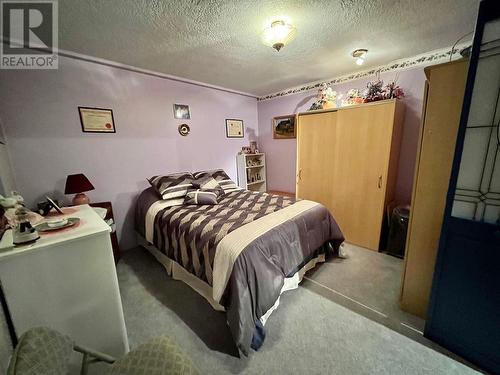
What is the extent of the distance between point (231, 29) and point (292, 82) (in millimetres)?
1893

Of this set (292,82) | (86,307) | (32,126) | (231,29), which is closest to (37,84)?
(32,126)

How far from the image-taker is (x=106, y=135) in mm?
2535

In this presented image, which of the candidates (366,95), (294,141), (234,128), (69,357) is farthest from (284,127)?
(69,357)

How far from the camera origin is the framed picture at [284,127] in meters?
3.88

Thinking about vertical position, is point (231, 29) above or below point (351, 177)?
above

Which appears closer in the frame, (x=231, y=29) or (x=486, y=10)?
(x=486, y=10)

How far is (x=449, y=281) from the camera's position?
135 centimetres

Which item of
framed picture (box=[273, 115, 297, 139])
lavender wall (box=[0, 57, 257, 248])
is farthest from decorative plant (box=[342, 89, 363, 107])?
lavender wall (box=[0, 57, 257, 248])

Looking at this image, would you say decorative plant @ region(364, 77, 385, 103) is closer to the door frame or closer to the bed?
the door frame

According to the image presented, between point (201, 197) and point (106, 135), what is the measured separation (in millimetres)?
1421

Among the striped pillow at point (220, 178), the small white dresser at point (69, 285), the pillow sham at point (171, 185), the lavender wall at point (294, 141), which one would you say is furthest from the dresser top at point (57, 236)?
the lavender wall at point (294, 141)

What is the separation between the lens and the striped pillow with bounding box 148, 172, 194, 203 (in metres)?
2.64

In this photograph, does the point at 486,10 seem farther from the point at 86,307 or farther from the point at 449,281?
the point at 86,307

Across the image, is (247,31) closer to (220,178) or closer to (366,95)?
(366,95)
